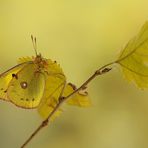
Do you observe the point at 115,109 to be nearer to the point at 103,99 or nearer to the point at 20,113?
the point at 103,99

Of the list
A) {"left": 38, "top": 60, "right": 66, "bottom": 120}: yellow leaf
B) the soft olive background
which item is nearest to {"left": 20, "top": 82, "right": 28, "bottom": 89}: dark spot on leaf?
{"left": 38, "top": 60, "right": 66, "bottom": 120}: yellow leaf

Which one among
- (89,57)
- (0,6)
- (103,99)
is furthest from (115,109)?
(0,6)

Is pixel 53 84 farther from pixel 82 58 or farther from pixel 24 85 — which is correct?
pixel 82 58

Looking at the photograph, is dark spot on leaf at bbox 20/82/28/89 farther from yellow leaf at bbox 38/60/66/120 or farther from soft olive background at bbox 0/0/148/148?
soft olive background at bbox 0/0/148/148

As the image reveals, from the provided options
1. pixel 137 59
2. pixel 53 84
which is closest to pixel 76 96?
pixel 53 84

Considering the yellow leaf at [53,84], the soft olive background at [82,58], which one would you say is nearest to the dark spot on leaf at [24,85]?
the yellow leaf at [53,84]

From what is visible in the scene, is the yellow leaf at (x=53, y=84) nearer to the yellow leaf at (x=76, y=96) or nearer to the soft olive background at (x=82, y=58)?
the yellow leaf at (x=76, y=96)
